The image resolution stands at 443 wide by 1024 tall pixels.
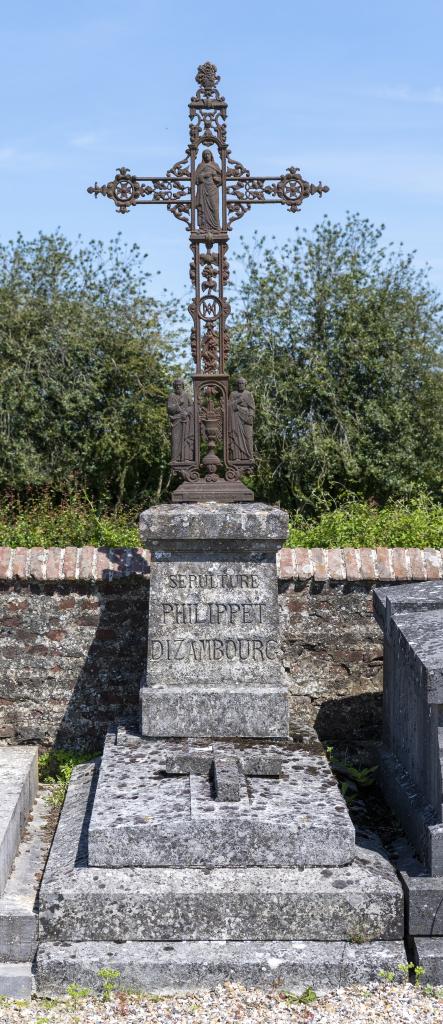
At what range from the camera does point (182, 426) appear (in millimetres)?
6617

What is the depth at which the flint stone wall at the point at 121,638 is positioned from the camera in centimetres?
756

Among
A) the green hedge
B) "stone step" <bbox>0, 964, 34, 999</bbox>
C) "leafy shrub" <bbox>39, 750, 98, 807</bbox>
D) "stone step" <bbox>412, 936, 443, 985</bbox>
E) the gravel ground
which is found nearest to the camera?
the gravel ground

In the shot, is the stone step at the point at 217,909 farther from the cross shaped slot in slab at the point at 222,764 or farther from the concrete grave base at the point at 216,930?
the cross shaped slot in slab at the point at 222,764

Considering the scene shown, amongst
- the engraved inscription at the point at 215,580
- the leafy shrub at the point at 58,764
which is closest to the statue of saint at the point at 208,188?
the engraved inscription at the point at 215,580

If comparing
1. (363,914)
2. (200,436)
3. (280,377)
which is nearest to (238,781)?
(363,914)

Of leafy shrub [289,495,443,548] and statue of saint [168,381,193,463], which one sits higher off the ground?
statue of saint [168,381,193,463]

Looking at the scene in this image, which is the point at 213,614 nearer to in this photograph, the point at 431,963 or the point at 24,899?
the point at 24,899

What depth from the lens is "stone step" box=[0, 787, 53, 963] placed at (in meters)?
4.85

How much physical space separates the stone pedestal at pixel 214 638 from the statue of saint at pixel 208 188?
181 centimetres

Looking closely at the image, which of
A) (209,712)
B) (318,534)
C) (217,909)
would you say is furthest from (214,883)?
(318,534)

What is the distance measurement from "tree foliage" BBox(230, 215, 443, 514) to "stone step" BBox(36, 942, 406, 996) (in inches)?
409

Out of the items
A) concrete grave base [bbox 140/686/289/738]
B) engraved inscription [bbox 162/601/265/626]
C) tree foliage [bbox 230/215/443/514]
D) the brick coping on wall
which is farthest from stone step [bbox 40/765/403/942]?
tree foliage [bbox 230/215/443/514]

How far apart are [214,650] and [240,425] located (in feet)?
4.71

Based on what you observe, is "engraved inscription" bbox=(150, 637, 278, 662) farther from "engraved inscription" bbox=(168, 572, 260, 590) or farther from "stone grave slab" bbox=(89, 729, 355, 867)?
"stone grave slab" bbox=(89, 729, 355, 867)
